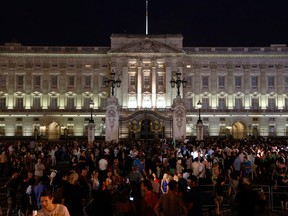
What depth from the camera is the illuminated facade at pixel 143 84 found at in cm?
7969

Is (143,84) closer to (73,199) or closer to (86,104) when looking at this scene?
(86,104)

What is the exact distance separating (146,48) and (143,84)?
20.6ft

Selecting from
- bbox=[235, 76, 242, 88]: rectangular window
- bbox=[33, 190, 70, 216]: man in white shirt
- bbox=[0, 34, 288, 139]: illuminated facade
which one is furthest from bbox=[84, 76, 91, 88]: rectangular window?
bbox=[33, 190, 70, 216]: man in white shirt

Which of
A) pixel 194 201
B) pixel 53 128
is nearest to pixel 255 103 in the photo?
pixel 53 128

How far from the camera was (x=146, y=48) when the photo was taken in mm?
79750

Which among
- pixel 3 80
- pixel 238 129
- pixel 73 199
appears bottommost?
pixel 73 199

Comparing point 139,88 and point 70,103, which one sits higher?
point 139,88

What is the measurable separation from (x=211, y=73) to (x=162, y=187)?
68123 mm

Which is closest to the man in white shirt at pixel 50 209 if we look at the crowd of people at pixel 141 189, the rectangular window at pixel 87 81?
the crowd of people at pixel 141 189

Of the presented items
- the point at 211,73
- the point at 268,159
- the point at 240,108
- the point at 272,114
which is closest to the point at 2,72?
the point at 211,73

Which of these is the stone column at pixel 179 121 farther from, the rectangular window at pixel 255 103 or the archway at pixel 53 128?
the rectangular window at pixel 255 103

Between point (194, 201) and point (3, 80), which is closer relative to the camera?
point (194, 201)

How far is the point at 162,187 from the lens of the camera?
15547 mm

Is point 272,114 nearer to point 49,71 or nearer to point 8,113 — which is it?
point 49,71
